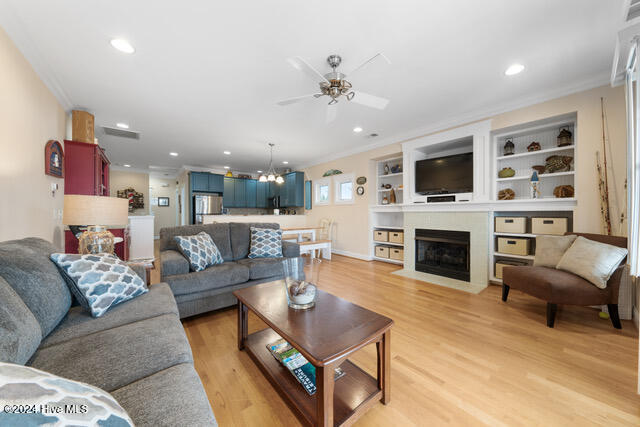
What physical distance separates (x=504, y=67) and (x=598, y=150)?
142cm

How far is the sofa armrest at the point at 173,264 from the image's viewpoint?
2.18 meters

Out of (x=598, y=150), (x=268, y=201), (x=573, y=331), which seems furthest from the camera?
(x=268, y=201)

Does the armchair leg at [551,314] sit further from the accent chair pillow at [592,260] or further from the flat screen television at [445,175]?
the flat screen television at [445,175]

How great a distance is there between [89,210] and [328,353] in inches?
93.9

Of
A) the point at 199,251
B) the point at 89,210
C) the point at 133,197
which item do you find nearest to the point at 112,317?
the point at 199,251

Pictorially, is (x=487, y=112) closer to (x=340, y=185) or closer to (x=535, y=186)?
(x=535, y=186)

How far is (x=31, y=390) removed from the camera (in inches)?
14.9

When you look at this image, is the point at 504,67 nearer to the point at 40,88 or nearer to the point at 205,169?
the point at 40,88

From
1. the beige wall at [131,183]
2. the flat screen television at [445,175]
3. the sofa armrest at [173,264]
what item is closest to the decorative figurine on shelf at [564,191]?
the flat screen television at [445,175]

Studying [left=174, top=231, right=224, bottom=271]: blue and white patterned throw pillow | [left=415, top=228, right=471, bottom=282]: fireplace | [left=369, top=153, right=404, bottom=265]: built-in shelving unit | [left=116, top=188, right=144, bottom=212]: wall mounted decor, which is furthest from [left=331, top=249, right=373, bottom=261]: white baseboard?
[left=116, top=188, right=144, bottom=212]: wall mounted decor

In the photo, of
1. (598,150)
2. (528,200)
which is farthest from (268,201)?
(598,150)

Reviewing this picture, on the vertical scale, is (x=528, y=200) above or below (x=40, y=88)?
below

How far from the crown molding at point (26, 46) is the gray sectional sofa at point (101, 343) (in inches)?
66.8

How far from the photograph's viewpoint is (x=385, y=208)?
486 cm
